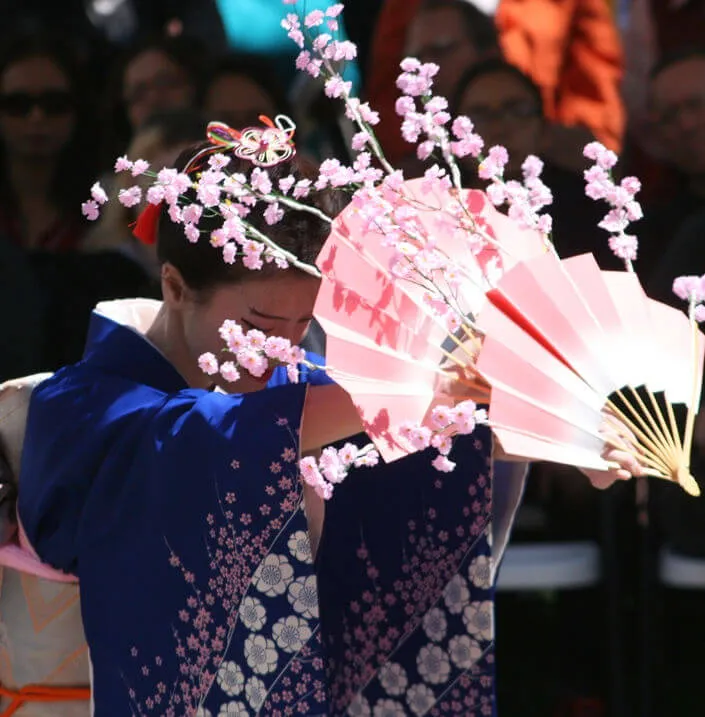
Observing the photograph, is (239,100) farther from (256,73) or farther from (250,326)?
(250,326)

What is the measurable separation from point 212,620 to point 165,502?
0.60 ft

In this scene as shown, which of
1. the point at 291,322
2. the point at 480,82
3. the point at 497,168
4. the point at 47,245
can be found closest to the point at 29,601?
the point at 291,322

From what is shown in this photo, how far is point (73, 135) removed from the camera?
388 cm

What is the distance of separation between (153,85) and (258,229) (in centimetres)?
219

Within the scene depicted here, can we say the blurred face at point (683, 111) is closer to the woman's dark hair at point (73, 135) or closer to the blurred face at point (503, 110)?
the blurred face at point (503, 110)

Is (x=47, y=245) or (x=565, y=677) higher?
(x=47, y=245)

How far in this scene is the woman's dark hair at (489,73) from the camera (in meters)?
3.75

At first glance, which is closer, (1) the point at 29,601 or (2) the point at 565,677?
(1) the point at 29,601

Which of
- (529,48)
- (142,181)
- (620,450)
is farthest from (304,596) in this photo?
(529,48)

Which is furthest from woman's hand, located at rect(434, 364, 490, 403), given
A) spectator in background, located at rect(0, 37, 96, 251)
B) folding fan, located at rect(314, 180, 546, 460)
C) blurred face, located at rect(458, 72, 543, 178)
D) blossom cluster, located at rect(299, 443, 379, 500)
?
spectator in background, located at rect(0, 37, 96, 251)

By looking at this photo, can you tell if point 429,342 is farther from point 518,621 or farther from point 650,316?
point 518,621

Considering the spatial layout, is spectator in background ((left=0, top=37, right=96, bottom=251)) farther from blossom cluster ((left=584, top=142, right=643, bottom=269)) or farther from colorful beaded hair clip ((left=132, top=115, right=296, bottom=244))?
blossom cluster ((left=584, top=142, right=643, bottom=269))

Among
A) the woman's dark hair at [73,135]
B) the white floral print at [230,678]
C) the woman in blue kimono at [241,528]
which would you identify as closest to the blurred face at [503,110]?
the woman's dark hair at [73,135]

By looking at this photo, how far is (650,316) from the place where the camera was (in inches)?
67.5
